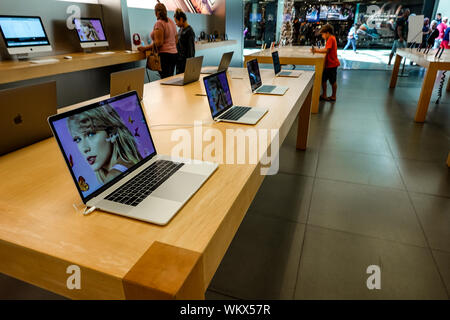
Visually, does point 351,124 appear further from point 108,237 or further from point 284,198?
point 108,237

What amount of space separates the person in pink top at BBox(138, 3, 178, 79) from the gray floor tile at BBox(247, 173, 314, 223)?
2655 mm

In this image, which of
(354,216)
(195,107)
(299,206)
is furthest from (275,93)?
(354,216)

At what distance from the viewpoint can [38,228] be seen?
746 mm

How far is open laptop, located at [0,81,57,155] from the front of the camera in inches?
43.7

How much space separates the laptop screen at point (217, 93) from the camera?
1.58 meters

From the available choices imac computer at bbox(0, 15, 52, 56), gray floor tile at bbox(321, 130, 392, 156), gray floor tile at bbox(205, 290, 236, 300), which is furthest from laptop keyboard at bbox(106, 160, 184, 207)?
imac computer at bbox(0, 15, 52, 56)

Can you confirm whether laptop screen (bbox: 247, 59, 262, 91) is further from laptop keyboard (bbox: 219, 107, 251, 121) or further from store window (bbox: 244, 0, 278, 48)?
store window (bbox: 244, 0, 278, 48)

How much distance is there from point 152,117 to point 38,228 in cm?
100

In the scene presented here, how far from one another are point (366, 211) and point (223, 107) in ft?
4.14

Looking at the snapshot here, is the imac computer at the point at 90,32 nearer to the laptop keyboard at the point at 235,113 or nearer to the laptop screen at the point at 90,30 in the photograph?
the laptop screen at the point at 90,30

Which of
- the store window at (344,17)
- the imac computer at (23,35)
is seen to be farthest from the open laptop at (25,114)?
the store window at (344,17)

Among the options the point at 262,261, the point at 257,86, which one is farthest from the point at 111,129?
the point at 257,86

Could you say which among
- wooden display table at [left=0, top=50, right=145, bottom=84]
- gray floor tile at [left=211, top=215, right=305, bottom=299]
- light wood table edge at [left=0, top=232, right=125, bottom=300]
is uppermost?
wooden display table at [left=0, top=50, right=145, bottom=84]
